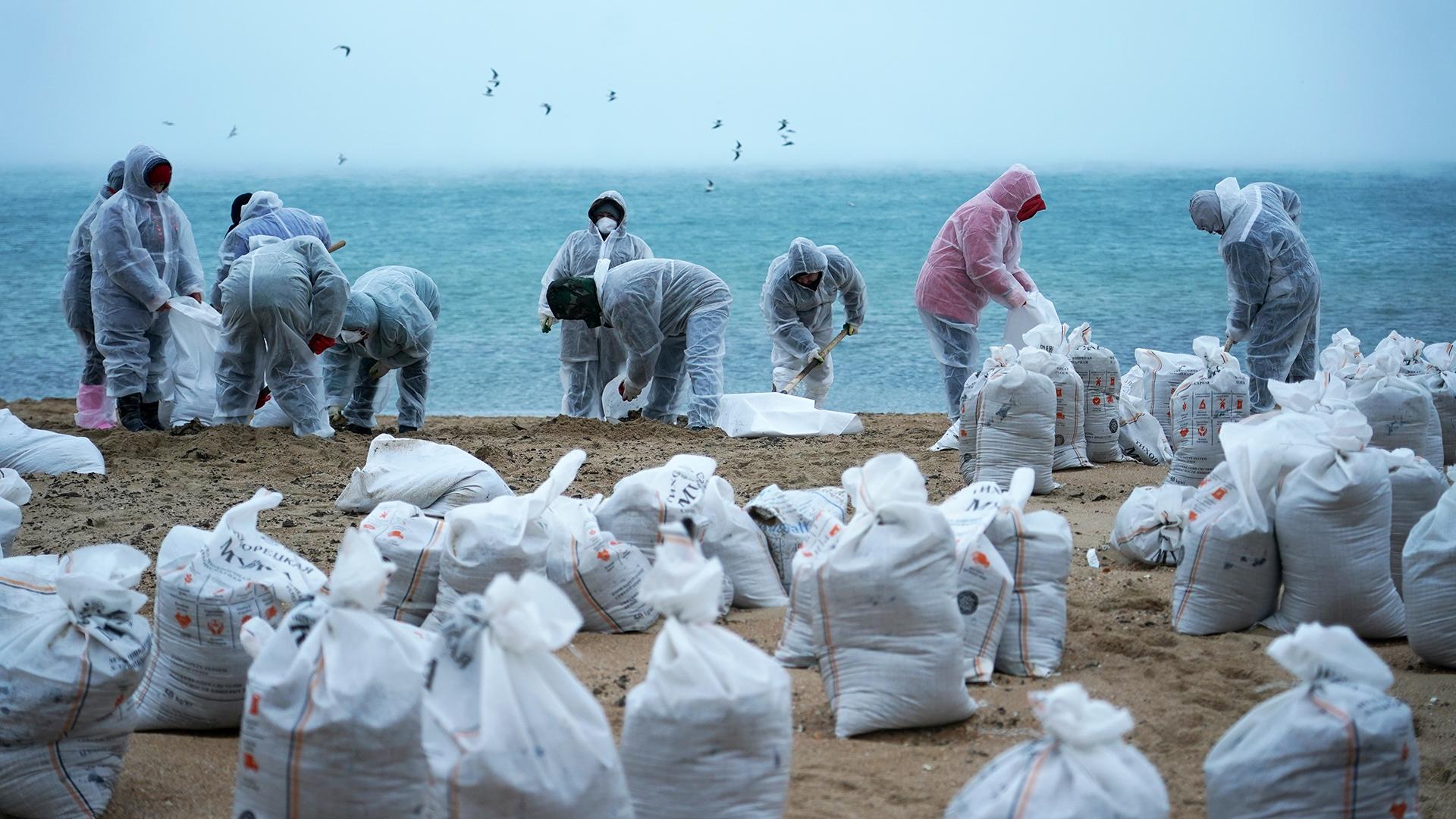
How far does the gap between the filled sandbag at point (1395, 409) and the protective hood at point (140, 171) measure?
6.35 m

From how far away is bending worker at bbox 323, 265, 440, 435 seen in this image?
732 cm

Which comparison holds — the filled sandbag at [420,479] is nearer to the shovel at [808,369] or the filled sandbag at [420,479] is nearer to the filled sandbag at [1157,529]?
the filled sandbag at [1157,529]

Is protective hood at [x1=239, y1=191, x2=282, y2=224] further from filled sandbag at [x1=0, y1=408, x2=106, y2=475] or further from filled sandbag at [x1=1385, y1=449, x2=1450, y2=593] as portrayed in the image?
filled sandbag at [x1=1385, y1=449, x2=1450, y2=593]

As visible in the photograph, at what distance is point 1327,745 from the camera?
6.91 feet

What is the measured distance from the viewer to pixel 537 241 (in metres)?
27.4

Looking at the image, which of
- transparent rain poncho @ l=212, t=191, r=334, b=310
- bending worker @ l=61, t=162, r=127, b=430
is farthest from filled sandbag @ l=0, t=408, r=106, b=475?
bending worker @ l=61, t=162, r=127, b=430

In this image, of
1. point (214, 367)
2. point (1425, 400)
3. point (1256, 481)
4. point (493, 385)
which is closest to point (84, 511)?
point (214, 367)

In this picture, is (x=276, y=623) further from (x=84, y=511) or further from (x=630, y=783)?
(x=84, y=511)

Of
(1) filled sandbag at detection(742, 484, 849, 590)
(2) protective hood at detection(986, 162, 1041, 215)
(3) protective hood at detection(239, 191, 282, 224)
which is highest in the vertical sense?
(2) protective hood at detection(986, 162, 1041, 215)

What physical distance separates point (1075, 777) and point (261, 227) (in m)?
6.98

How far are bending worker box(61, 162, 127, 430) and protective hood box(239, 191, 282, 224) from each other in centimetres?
80

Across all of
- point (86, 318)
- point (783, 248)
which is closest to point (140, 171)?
point (86, 318)

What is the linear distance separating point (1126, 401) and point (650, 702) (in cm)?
495

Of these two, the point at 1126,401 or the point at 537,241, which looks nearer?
the point at 1126,401
